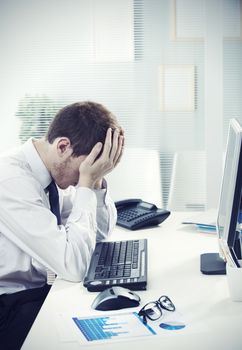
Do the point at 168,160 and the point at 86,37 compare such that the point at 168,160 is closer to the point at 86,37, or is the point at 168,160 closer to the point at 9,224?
the point at 86,37

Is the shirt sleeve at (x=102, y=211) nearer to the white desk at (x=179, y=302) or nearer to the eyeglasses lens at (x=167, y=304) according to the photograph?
the white desk at (x=179, y=302)

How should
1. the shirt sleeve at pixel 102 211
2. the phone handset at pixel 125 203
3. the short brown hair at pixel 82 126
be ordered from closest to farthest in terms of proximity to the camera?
the short brown hair at pixel 82 126 < the shirt sleeve at pixel 102 211 < the phone handset at pixel 125 203

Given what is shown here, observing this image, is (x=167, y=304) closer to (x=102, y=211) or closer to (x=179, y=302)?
(x=179, y=302)

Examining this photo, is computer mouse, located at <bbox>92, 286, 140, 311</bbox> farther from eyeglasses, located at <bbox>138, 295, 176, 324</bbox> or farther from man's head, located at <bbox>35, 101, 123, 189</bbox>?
man's head, located at <bbox>35, 101, 123, 189</bbox>

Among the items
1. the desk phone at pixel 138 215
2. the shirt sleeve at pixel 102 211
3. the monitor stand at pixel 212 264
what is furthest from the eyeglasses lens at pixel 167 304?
the desk phone at pixel 138 215

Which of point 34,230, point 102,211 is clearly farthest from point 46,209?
point 102,211

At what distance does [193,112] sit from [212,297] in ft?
7.22

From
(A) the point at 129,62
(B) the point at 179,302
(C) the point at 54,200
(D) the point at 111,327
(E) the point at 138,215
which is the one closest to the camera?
(D) the point at 111,327

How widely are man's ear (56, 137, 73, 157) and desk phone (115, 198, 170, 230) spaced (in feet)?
1.63

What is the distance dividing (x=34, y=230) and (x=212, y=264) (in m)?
0.52

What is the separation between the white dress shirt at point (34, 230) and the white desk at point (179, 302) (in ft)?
0.27

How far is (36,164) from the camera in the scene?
1809 millimetres

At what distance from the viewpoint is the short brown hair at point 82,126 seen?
5.86 ft

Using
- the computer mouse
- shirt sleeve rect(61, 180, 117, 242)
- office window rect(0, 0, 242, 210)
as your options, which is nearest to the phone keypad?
shirt sleeve rect(61, 180, 117, 242)
